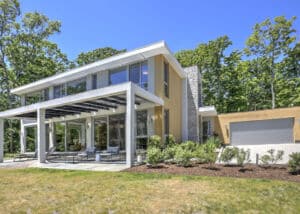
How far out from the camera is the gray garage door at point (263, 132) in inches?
742

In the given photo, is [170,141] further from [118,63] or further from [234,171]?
[234,171]

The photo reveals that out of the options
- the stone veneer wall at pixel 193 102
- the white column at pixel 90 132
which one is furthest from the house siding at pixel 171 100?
the white column at pixel 90 132


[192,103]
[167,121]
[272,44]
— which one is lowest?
[167,121]

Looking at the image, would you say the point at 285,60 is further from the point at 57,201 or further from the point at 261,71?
the point at 57,201

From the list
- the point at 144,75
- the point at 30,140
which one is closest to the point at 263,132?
the point at 144,75

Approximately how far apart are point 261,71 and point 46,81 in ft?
80.0

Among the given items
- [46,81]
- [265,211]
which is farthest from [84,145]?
[265,211]

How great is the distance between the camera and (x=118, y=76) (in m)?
15.6

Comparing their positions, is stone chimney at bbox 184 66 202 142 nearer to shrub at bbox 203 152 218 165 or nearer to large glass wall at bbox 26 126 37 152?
A: shrub at bbox 203 152 218 165

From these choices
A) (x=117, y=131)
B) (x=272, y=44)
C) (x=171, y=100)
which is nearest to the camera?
(x=117, y=131)

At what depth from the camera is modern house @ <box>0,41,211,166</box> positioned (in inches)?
499

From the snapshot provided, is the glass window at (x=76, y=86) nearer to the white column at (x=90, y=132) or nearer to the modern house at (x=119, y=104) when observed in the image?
the modern house at (x=119, y=104)

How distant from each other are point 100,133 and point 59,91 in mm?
5843

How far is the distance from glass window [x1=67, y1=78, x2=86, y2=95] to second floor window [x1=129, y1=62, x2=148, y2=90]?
4690 mm
